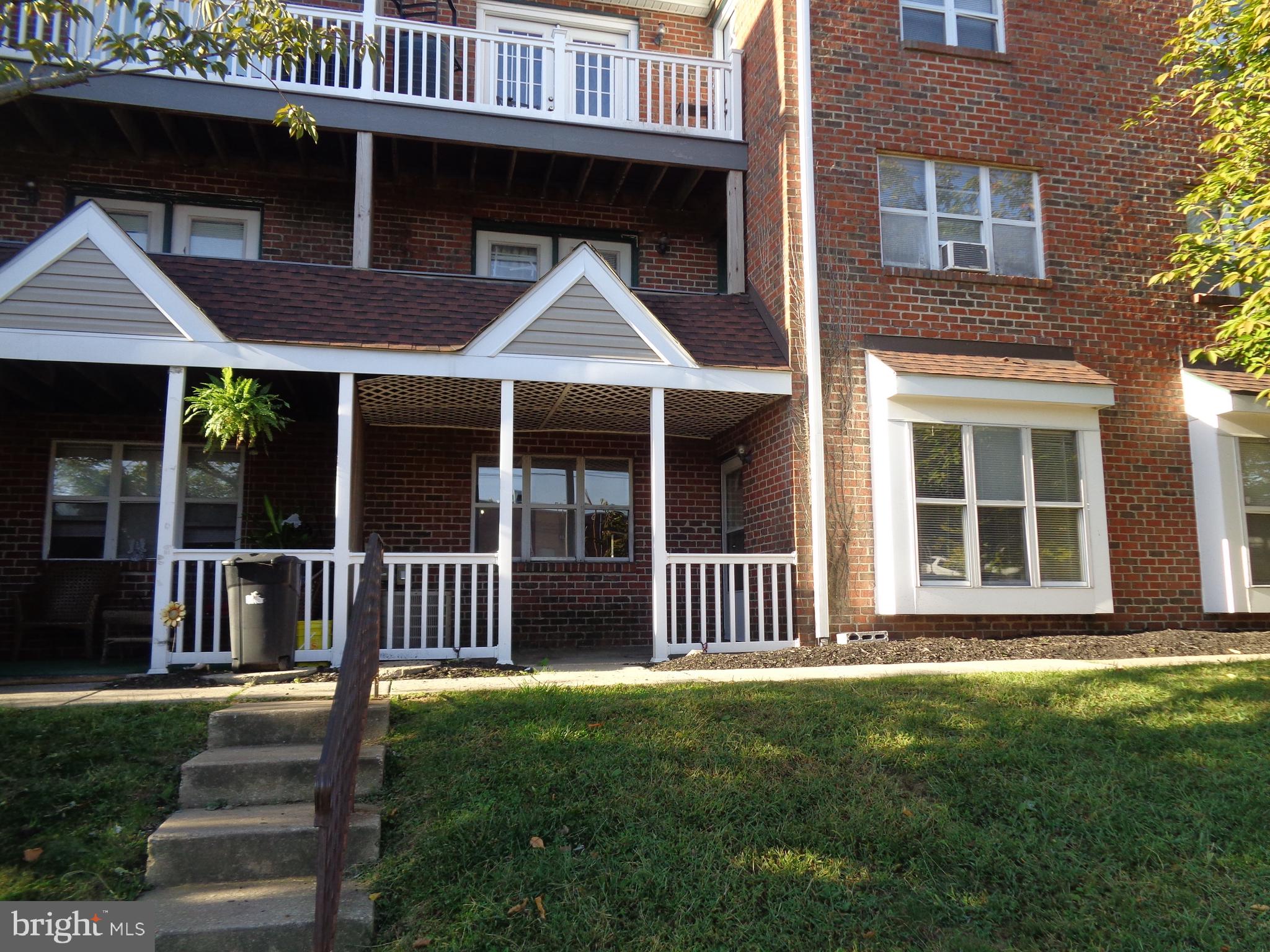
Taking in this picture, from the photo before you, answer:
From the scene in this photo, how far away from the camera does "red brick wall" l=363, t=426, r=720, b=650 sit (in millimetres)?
10430

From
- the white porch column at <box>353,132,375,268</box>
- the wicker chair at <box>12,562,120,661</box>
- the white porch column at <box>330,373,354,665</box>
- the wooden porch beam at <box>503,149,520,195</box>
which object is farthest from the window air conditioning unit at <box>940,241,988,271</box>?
the wicker chair at <box>12,562,120,661</box>

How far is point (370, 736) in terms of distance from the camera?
5.24 meters

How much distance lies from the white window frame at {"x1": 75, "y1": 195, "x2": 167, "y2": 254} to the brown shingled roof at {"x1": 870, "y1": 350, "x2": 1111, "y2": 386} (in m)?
7.89

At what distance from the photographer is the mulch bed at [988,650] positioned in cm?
779

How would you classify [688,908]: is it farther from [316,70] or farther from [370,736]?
[316,70]

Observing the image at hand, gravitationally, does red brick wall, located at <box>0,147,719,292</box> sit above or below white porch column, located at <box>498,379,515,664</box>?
above

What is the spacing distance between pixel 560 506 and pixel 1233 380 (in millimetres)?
7483

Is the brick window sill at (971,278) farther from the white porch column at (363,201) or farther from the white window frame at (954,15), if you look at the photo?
the white porch column at (363,201)

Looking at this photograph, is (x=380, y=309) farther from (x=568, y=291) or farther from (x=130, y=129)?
(x=130, y=129)

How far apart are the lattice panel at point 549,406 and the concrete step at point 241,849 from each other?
4856mm

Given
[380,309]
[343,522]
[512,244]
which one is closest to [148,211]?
[380,309]

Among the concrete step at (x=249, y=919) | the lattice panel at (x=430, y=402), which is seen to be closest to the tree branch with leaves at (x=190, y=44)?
the lattice panel at (x=430, y=402)

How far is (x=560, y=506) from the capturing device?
433 inches

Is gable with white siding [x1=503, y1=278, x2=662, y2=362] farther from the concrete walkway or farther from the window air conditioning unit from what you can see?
the window air conditioning unit
